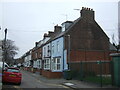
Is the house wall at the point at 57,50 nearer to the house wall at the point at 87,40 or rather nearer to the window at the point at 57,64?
the window at the point at 57,64

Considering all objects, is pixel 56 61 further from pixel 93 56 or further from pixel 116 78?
pixel 116 78

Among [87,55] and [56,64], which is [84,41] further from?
[56,64]

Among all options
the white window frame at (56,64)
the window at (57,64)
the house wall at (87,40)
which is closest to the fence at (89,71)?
the house wall at (87,40)

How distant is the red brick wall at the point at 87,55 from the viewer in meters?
30.3

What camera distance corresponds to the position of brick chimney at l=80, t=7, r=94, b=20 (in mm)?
33656

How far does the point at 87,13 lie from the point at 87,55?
6.76 meters

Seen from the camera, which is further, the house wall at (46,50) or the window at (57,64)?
the house wall at (46,50)

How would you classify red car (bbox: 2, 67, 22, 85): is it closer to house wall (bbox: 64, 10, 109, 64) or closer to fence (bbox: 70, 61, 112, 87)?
fence (bbox: 70, 61, 112, 87)

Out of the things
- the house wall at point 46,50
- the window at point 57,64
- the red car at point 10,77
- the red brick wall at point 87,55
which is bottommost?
the red car at point 10,77

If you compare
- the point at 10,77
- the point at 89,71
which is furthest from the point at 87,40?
the point at 10,77

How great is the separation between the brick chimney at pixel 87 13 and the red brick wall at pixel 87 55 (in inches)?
219

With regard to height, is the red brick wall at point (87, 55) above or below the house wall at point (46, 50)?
below

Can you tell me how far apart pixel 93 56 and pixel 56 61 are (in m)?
5.50

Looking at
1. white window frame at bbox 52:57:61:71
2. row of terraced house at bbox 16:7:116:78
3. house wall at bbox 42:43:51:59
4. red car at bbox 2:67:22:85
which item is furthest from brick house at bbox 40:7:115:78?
red car at bbox 2:67:22:85
